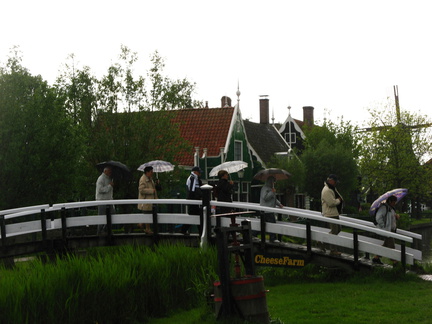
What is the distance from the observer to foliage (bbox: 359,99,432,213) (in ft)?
152

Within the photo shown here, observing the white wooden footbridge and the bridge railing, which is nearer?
the bridge railing

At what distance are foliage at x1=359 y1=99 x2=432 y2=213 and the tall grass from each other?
37.0 m

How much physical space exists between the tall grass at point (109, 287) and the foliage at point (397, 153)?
37.0 m

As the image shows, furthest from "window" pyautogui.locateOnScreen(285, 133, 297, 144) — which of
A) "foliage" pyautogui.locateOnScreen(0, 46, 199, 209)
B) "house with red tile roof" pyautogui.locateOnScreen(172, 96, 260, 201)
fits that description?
"foliage" pyautogui.locateOnScreen(0, 46, 199, 209)

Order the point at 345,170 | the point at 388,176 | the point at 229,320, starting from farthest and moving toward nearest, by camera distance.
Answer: the point at 388,176, the point at 345,170, the point at 229,320

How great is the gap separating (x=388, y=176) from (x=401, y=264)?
116ft

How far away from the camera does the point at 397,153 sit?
4662 centimetres

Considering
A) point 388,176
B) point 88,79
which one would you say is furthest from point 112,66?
point 388,176

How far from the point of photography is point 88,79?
2656 centimetres

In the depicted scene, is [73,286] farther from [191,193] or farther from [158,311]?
[191,193]

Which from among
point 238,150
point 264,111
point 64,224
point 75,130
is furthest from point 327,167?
point 64,224

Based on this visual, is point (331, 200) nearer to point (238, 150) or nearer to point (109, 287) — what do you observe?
point (109, 287)

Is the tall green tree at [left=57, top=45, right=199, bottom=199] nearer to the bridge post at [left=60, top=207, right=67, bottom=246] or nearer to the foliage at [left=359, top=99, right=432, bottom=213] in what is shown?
the bridge post at [left=60, top=207, right=67, bottom=246]

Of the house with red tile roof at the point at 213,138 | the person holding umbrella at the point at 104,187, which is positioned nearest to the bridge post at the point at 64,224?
the person holding umbrella at the point at 104,187
